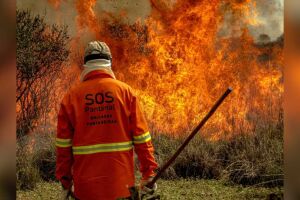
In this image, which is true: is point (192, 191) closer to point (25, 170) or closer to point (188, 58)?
point (188, 58)

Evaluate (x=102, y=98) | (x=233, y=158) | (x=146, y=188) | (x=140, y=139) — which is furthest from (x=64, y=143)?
(x=233, y=158)

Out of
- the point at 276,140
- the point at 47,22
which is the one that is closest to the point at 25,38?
the point at 47,22

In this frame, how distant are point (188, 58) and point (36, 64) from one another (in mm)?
2595

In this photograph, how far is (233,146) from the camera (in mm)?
6566

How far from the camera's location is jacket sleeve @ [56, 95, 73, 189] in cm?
326

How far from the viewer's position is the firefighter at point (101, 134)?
321 centimetres

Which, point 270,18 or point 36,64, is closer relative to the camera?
point 36,64

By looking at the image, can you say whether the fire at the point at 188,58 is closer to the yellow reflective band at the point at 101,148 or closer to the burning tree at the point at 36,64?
the burning tree at the point at 36,64

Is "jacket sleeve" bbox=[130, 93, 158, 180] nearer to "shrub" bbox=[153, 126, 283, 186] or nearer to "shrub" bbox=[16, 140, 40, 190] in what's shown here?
"shrub" bbox=[153, 126, 283, 186]

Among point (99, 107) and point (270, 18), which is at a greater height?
point (270, 18)

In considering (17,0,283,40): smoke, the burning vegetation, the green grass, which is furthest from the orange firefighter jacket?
(17,0,283,40): smoke

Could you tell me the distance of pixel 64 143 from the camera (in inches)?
130

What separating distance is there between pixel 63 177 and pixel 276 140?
4014mm

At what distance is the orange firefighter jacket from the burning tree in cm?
357
